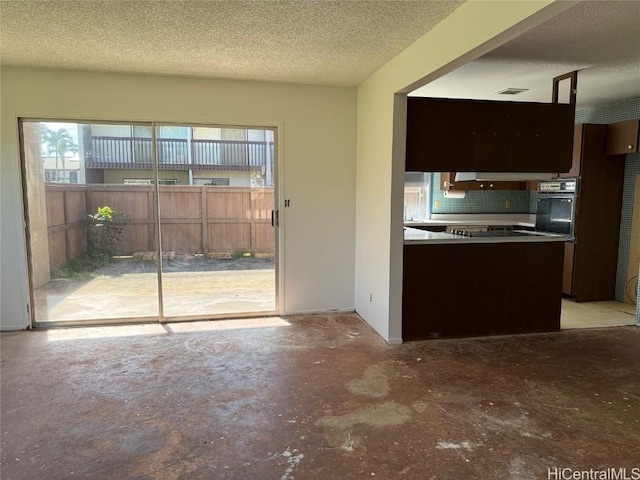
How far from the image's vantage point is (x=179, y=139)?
14.2 feet

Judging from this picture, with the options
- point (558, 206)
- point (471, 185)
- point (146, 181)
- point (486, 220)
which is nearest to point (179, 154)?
point (146, 181)

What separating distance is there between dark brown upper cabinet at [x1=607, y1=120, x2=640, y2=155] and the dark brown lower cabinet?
1810 mm

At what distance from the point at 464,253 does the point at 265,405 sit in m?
2.35

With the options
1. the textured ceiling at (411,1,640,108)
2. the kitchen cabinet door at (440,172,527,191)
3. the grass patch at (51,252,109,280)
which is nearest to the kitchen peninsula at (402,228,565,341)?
the textured ceiling at (411,1,640,108)

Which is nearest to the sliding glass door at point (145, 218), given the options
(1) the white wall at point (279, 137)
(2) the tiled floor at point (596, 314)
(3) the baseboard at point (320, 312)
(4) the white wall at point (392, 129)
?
(1) the white wall at point (279, 137)

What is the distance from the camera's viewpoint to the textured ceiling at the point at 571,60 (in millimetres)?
2814

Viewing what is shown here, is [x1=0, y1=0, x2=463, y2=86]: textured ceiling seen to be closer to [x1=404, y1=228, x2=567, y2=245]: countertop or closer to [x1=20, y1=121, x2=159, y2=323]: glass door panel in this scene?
[x1=20, y1=121, x2=159, y2=323]: glass door panel

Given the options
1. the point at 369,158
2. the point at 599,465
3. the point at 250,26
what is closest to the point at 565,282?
the point at 369,158

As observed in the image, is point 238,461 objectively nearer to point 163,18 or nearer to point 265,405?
point 265,405

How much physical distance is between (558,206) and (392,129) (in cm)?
318

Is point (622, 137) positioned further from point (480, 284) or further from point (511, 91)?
point (480, 284)

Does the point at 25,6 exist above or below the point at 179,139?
above

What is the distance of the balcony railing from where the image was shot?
4188 millimetres

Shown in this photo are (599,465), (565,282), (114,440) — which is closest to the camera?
(599,465)
